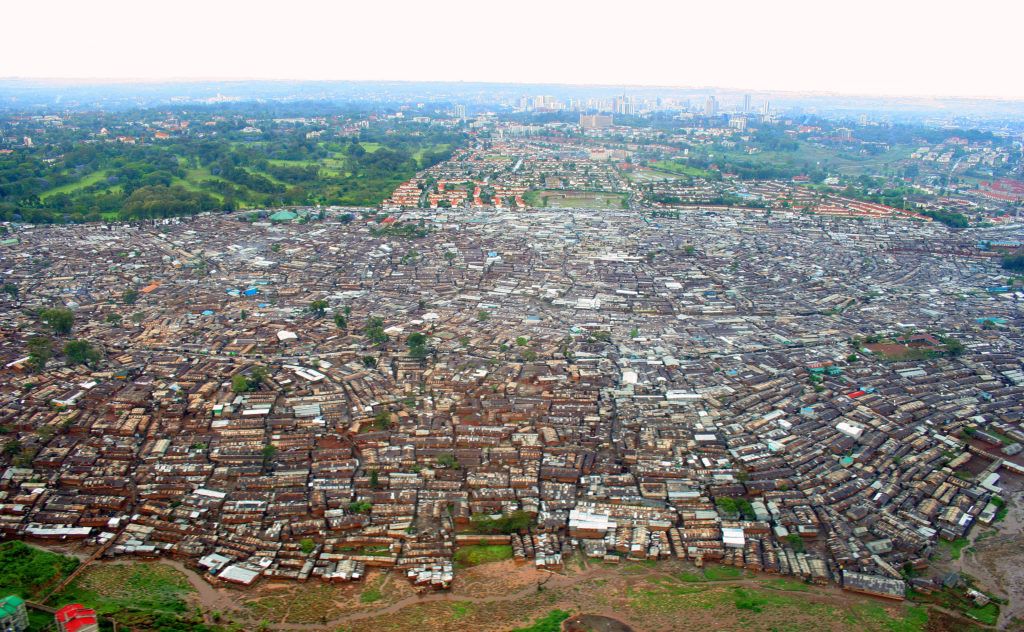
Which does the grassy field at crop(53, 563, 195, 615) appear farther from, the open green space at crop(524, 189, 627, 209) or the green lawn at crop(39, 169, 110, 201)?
the green lawn at crop(39, 169, 110, 201)

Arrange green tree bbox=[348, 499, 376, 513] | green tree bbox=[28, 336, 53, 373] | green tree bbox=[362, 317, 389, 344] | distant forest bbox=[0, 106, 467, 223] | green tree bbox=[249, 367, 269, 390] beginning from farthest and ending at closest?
distant forest bbox=[0, 106, 467, 223]
green tree bbox=[362, 317, 389, 344]
green tree bbox=[28, 336, 53, 373]
green tree bbox=[249, 367, 269, 390]
green tree bbox=[348, 499, 376, 513]

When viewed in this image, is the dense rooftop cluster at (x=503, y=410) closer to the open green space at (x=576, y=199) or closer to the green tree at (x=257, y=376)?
the green tree at (x=257, y=376)

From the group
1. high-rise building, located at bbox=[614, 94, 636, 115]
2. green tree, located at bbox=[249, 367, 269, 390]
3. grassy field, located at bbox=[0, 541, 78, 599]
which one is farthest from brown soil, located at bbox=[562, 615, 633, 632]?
high-rise building, located at bbox=[614, 94, 636, 115]

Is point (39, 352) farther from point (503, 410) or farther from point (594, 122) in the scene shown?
point (594, 122)

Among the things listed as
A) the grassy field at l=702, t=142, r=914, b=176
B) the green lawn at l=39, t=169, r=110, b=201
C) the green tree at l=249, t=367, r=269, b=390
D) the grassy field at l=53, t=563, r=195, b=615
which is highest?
the grassy field at l=702, t=142, r=914, b=176

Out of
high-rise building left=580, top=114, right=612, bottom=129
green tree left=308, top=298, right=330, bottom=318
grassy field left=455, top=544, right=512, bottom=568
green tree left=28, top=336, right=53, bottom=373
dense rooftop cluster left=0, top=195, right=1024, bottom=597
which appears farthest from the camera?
high-rise building left=580, top=114, right=612, bottom=129

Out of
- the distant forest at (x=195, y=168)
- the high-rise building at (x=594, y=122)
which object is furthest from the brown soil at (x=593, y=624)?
the high-rise building at (x=594, y=122)

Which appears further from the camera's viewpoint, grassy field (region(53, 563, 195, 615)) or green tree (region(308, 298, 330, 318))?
green tree (region(308, 298, 330, 318))
